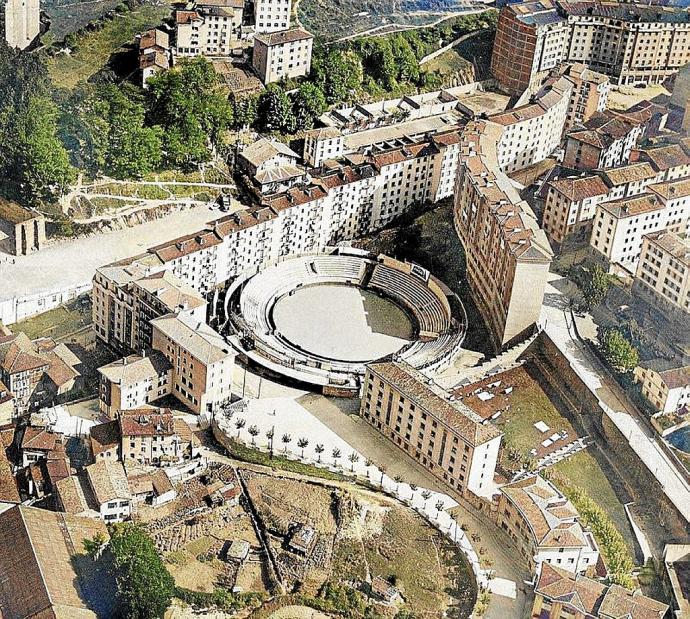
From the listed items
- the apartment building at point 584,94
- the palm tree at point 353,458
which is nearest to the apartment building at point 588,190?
the apartment building at point 584,94

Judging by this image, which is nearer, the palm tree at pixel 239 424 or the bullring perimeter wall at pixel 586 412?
the bullring perimeter wall at pixel 586 412

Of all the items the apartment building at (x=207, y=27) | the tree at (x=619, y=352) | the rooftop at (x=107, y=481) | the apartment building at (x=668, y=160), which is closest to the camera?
the rooftop at (x=107, y=481)

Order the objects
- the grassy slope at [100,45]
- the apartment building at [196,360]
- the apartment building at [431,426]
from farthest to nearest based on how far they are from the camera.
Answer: the grassy slope at [100,45] → the apartment building at [196,360] → the apartment building at [431,426]

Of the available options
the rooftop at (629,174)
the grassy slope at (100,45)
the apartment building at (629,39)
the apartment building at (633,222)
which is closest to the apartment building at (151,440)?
the apartment building at (633,222)

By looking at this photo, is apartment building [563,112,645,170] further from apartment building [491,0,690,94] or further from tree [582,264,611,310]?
tree [582,264,611,310]

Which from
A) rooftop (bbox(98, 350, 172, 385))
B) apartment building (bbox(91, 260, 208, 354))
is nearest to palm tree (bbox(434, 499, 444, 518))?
rooftop (bbox(98, 350, 172, 385))

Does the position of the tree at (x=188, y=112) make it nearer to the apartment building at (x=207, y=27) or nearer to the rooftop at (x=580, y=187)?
the apartment building at (x=207, y=27)

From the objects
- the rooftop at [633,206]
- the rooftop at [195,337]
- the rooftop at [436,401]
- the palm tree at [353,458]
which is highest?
the rooftop at [633,206]

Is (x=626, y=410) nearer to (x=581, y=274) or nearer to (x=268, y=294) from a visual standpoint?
(x=581, y=274)

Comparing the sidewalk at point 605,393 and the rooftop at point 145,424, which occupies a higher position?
the sidewalk at point 605,393
